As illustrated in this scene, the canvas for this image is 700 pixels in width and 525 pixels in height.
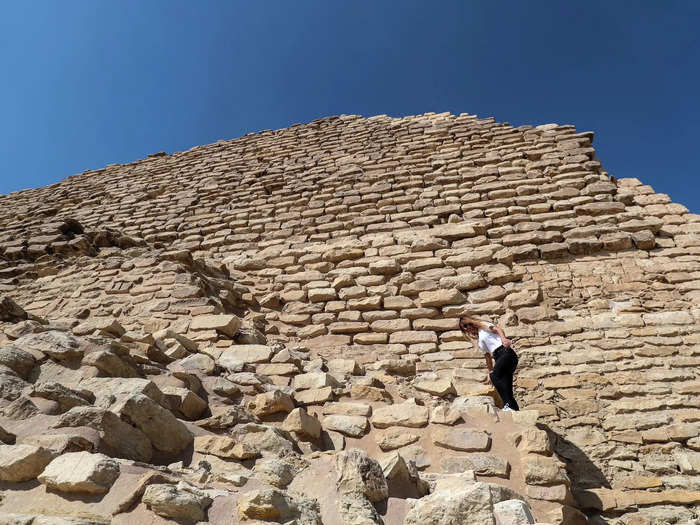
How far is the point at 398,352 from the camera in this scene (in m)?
4.21

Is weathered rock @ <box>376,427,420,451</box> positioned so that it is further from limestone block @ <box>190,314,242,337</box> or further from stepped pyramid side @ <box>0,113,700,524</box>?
limestone block @ <box>190,314,242,337</box>

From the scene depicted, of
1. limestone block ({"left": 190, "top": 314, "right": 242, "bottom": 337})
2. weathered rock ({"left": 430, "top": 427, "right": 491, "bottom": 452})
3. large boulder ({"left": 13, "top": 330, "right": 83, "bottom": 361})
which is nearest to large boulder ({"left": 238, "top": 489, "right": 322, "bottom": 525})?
weathered rock ({"left": 430, "top": 427, "right": 491, "bottom": 452})

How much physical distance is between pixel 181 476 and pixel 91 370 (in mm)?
1086

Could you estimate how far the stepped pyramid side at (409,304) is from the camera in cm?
258

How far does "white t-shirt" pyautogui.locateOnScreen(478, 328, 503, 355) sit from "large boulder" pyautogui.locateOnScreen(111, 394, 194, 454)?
246 cm

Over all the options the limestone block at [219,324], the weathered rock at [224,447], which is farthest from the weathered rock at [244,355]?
the weathered rock at [224,447]

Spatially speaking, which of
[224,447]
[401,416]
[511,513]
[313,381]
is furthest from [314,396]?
[511,513]

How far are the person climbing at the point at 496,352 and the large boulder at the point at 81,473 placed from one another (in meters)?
2.48

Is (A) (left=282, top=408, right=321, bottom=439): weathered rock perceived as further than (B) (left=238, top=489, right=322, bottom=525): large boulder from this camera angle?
Yes

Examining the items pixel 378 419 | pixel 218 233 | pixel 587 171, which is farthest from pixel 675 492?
pixel 218 233

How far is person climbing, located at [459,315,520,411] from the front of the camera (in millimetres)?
3410

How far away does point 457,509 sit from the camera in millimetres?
1521

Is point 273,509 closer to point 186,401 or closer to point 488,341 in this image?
point 186,401

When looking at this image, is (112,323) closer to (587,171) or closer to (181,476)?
(181,476)
